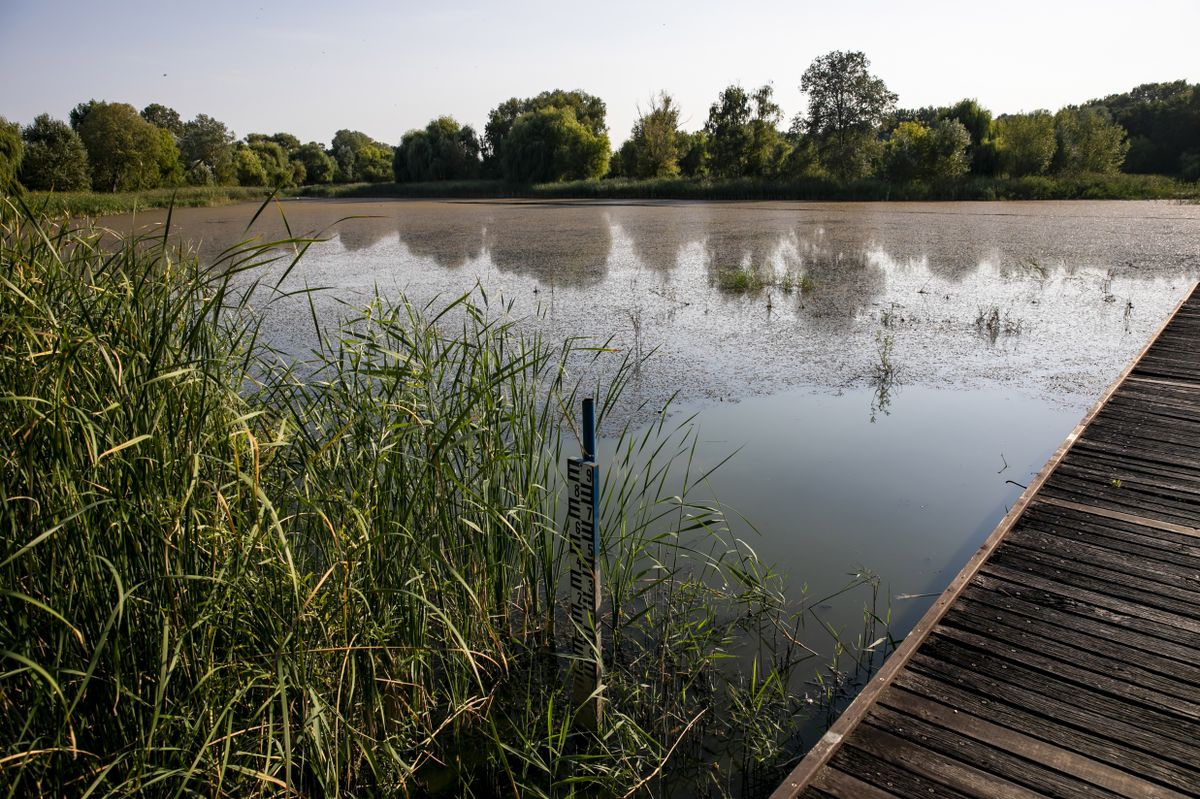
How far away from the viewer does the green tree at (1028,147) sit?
968 inches

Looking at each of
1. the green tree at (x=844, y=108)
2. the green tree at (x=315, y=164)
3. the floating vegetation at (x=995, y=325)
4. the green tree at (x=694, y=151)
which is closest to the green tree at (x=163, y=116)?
the green tree at (x=315, y=164)

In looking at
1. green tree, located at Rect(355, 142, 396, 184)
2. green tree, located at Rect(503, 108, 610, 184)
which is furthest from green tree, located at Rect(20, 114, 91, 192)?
green tree, located at Rect(355, 142, 396, 184)

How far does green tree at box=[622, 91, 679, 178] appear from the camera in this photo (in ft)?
113

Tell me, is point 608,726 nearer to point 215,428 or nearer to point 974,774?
point 974,774

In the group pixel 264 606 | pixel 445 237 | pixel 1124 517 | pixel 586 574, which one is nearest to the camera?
pixel 264 606

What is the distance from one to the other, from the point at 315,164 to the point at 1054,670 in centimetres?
5625

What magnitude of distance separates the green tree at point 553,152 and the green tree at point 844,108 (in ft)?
31.3

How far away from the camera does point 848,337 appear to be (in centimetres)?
610

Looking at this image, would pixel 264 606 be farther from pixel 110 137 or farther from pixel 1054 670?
pixel 110 137

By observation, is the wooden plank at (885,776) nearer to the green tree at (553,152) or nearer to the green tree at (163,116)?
the green tree at (553,152)

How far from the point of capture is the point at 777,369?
5.23 meters

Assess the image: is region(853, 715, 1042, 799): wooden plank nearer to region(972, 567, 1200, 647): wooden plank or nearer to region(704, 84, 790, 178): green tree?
region(972, 567, 1200, 647): wooden plank

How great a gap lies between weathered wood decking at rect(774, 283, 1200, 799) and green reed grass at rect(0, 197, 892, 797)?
0.37 meters

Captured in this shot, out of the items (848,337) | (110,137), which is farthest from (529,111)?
(848,337)
